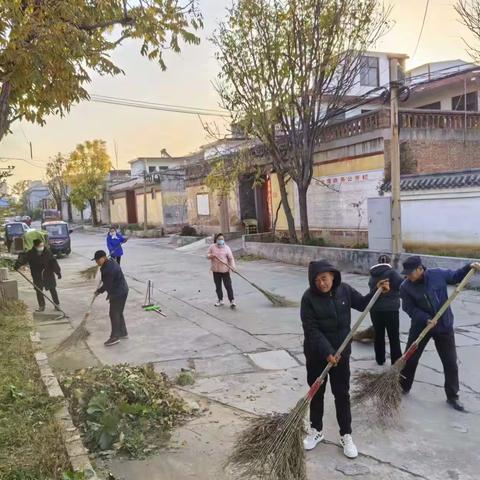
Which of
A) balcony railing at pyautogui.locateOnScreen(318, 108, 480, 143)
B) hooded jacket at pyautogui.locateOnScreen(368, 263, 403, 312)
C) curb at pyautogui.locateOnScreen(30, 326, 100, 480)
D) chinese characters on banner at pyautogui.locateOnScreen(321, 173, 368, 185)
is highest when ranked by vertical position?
balcony railing at pyautogui.locateOnScreen(318, 108, 480, 143)

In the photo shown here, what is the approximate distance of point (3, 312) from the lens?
8.88m

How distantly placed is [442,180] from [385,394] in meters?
9.40

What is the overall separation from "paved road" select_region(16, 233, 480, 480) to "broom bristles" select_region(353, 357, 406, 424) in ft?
0.40

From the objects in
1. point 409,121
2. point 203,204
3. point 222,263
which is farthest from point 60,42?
point 203,204

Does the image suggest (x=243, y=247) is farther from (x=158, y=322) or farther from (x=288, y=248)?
(x=158, y=322)

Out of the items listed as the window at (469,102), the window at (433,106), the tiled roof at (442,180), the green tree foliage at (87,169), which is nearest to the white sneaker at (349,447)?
the tiled roof at (442,180)

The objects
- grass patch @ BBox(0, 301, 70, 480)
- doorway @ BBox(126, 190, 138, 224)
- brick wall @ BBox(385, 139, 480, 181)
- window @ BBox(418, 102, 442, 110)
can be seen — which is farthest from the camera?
doorway @ BBox(126, 190, 138, 224)

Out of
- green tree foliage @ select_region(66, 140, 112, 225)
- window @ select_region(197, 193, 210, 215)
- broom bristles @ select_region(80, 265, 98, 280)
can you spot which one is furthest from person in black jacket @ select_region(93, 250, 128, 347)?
green tree foliage @ select_region(66, 140, 112, 225)

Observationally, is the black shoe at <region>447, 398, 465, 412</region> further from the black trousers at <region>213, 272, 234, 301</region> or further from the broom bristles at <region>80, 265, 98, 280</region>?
the broom bristles at <region>80, 265, 98, 280</region>

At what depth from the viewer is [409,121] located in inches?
589

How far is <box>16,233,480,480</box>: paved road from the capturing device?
3.83m

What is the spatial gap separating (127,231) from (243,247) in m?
19.9

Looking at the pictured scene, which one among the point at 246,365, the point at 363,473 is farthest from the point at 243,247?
the point at 363,473

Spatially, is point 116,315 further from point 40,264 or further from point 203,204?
point 203,204
